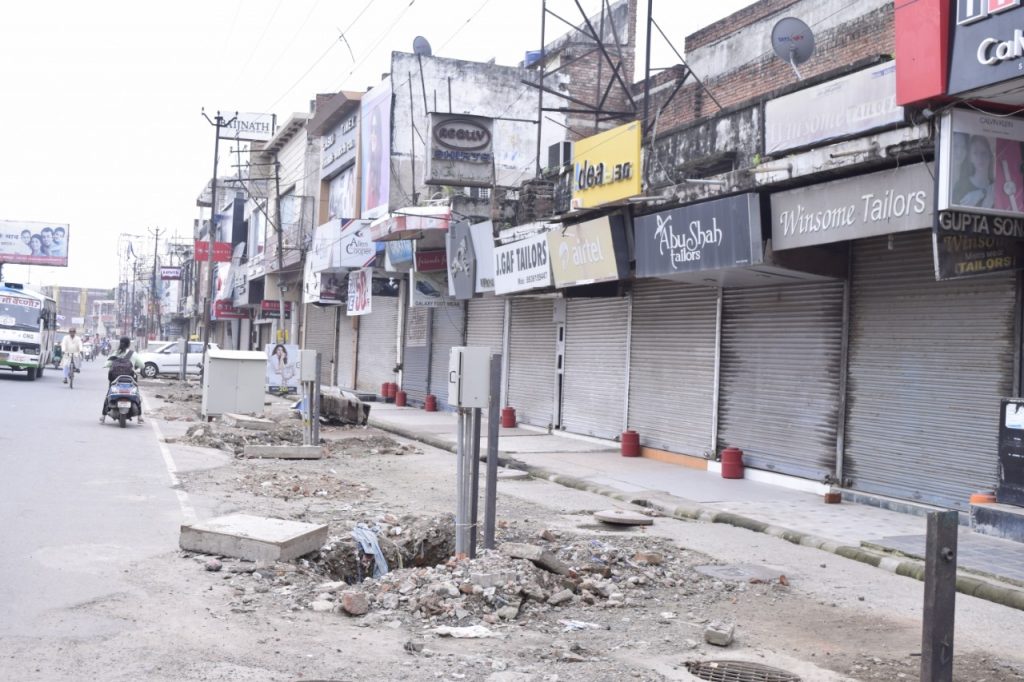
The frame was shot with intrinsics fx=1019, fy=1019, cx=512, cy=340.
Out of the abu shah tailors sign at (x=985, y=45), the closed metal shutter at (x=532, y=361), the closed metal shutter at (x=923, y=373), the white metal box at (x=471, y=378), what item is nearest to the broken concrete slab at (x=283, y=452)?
the closed metal shutter at (x=532, y=361)

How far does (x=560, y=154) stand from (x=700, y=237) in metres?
9.91

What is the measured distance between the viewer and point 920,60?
10180 mm

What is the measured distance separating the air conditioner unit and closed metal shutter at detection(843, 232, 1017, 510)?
10974 millimetres

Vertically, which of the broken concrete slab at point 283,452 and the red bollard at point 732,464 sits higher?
the red bollard at point 732,464

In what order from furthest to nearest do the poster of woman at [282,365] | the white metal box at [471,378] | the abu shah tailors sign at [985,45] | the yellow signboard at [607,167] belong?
the poster of woman at [282,365] → the yellow signboard at [607,167] → the abu shah tailors sign at [985,45] → the white metal box at [471,378]

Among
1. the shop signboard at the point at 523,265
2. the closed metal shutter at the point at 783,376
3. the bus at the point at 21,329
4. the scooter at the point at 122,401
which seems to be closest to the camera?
the closed metal shutter at the point at 783,376

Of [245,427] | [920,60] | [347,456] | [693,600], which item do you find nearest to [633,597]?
[693,600]

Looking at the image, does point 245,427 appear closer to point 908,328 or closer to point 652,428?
point 652,428

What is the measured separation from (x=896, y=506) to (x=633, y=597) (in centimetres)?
635

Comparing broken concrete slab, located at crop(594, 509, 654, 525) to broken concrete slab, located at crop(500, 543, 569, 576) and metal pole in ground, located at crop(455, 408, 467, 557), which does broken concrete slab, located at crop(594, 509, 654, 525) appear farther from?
broken concrete slab, located at crop(500, 543, 569, 576)

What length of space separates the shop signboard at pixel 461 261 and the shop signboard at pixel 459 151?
1209 mm

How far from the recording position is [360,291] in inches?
1346

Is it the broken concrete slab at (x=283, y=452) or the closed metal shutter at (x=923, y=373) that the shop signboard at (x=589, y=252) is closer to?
the closed metal shutter at (x=923, y=373)

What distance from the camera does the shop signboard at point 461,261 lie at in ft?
82.7
